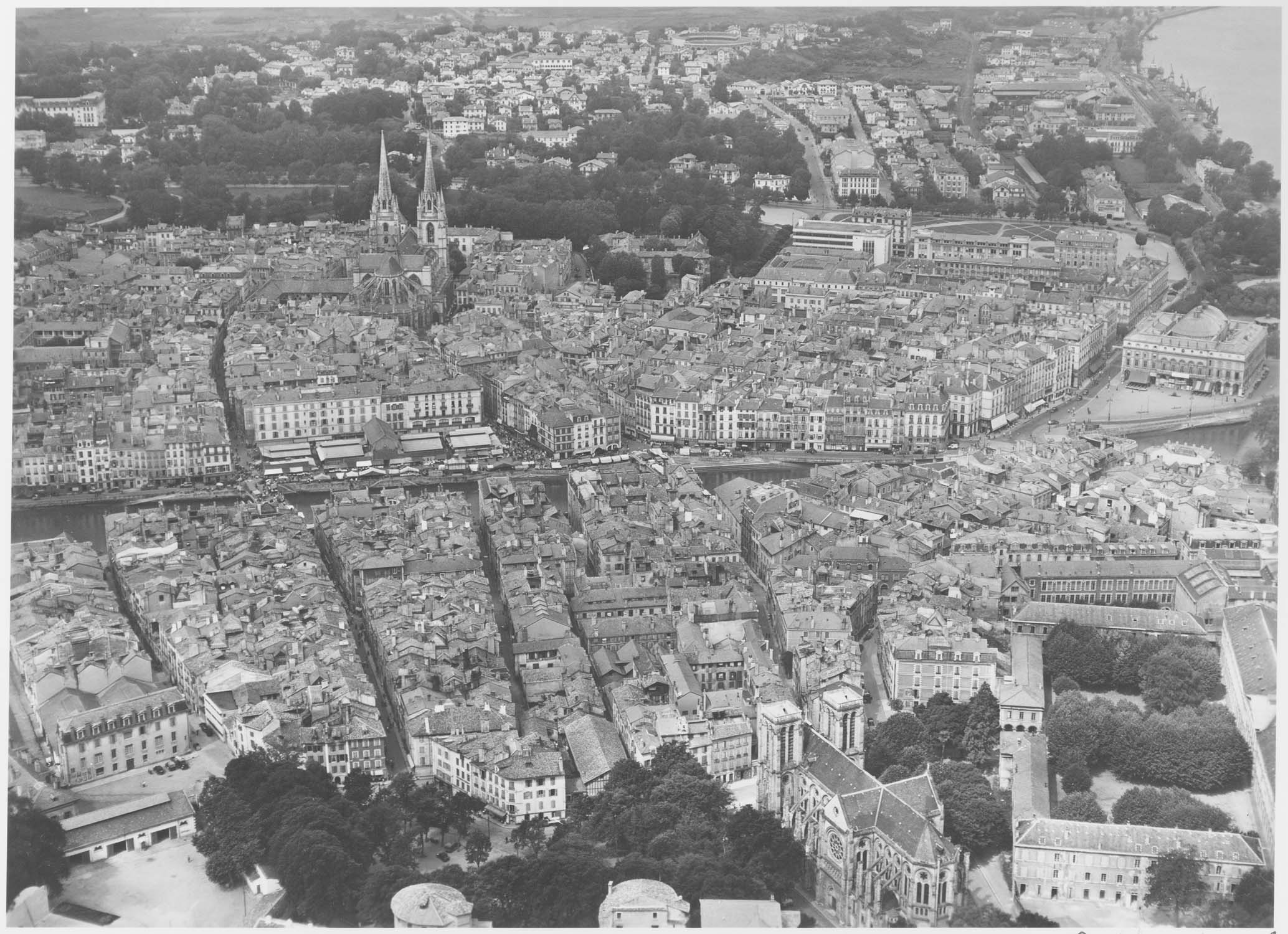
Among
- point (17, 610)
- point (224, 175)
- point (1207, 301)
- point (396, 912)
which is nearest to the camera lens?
point (396, 912)

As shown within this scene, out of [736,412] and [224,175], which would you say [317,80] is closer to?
[224,175]

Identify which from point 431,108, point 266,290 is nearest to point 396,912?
point 266,290

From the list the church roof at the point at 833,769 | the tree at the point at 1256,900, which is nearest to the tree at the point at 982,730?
the church roof at the point at 833,769

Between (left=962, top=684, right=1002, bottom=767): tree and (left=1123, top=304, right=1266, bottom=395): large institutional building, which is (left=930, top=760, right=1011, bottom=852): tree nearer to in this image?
(left=962, top=684, right=1002, bottom=767): tree

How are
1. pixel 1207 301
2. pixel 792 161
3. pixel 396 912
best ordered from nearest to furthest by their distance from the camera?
pixel 396 912
pixel 1207 301
pixel 792 161

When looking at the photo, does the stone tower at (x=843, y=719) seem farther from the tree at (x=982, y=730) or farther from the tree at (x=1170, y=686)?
the tree at (x=1170, y=686)

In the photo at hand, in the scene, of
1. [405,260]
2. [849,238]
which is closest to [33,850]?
[405,260]
